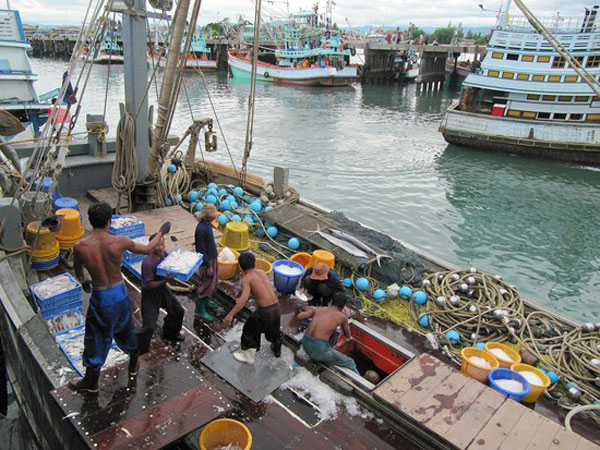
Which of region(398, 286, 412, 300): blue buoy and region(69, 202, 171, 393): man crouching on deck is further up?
region(69, 202, 171, 393): man crouching on deck

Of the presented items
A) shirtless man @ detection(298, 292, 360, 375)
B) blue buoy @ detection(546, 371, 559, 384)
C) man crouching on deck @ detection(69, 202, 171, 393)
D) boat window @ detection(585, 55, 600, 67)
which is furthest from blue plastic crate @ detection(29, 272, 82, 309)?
boat window @ detection(585, 55, 600, 67)

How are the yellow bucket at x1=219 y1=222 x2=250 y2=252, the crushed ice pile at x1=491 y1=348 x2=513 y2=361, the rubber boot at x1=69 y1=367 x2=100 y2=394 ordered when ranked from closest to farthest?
the rubber boot at x1=69 y1=367 x2=100 y2=394
the crushed ice pile at x1=491 y1=348 x2=513 y2=361
the yellow bucket at x1=219 y1=222 x2=250 y2=252

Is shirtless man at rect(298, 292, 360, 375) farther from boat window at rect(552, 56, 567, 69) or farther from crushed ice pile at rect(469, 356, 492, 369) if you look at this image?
boat window at rect(552, 56, 567, 69)

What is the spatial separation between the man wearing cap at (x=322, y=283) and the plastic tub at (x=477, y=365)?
1.92 metres

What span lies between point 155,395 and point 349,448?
201 cm

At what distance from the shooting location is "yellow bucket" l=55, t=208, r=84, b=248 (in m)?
7.36

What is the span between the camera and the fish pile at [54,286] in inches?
229

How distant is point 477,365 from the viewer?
5668 millimetres

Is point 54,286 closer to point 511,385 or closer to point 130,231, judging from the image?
point 130,231

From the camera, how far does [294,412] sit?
4930mm

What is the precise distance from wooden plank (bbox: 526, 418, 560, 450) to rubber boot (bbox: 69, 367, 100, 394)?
4246mm

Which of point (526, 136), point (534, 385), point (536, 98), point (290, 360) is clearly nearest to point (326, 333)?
point (290, 360)

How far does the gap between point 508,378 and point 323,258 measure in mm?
3302

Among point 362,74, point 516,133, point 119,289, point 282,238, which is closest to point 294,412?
point 119,289
